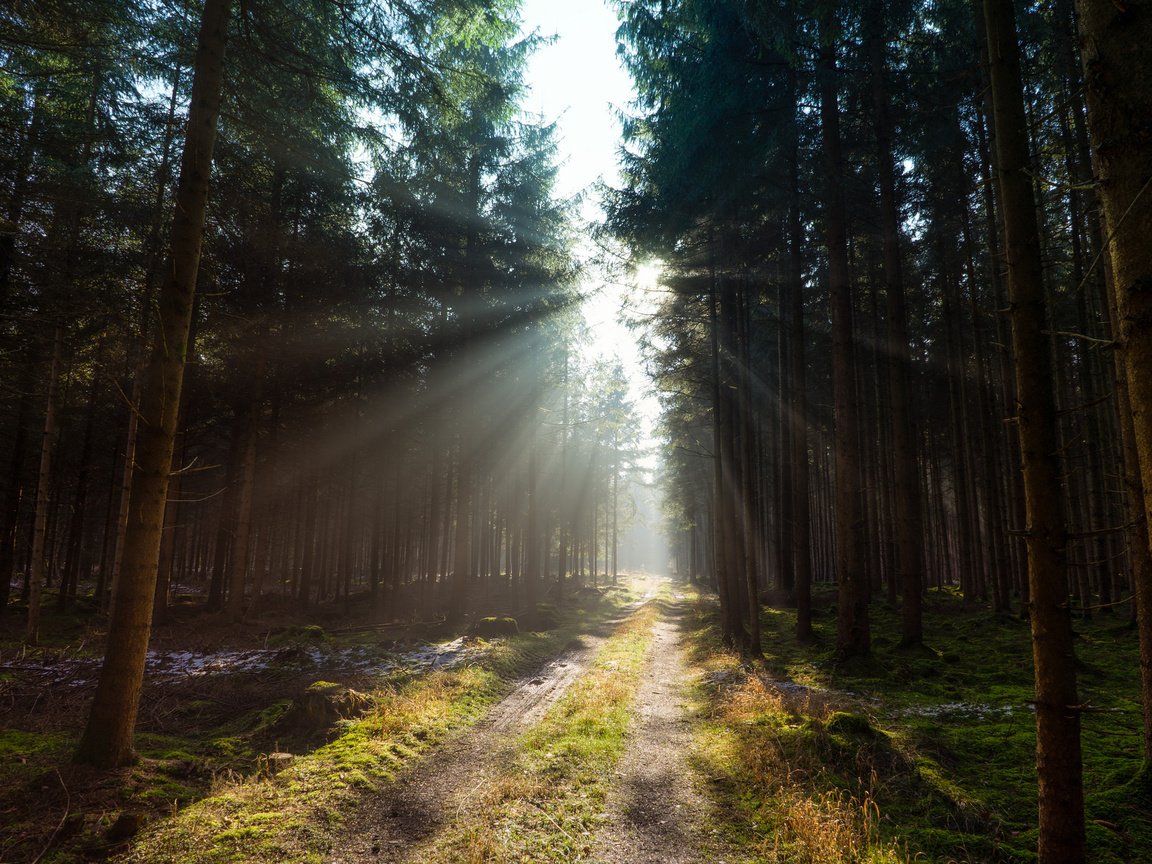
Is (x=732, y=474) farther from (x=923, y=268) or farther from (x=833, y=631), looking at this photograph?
(x=923, y=268)

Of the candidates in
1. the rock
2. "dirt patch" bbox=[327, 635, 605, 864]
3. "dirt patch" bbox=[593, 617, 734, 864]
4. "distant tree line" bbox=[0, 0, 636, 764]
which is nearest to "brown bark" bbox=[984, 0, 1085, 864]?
"dirt patch" bbox=[593, 617, 734, 864]

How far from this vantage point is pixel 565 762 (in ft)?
23.0

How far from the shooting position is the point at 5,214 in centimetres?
1197

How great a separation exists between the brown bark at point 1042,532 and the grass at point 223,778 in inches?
239

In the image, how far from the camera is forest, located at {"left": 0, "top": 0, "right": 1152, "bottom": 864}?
15.7ft

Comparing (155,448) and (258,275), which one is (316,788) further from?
(258,275)

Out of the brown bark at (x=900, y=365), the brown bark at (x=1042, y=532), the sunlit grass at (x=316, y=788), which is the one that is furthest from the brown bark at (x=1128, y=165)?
the brown bark at (x=900, y=365)

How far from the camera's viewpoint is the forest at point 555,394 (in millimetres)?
4785

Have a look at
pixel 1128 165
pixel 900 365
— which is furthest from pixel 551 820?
pixel 900 365

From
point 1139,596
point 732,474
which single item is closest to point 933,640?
point 732,474

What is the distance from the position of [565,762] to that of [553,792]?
930mm

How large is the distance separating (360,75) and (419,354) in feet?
37.0

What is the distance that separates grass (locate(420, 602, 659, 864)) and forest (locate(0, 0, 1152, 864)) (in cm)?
7

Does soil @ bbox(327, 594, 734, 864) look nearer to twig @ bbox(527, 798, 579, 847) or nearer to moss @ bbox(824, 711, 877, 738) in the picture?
twig @ bbox(527, 798, 579, 847)
